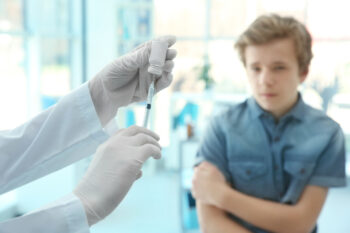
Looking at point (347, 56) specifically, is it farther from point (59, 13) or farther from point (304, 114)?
point (304, 114)

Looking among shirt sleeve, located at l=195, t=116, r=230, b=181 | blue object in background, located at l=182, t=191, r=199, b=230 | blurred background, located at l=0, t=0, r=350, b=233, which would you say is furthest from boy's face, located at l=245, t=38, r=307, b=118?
blue object in background, located at l=182, t=191, r=199, b=230

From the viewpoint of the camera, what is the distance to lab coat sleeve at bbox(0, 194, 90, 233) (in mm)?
748

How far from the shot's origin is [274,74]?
115cm

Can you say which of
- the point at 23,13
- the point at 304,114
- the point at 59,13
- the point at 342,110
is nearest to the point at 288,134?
the point at 304,114

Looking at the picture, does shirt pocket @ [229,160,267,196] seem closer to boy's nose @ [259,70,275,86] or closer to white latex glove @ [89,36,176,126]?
boy's nose @ [259,70,275,86]

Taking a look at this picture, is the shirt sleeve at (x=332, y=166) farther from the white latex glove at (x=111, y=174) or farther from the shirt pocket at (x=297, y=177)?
the white latex glove at (x=111, y=174)

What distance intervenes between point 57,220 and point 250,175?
60 centimetres

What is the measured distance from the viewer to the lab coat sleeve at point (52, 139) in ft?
3.05

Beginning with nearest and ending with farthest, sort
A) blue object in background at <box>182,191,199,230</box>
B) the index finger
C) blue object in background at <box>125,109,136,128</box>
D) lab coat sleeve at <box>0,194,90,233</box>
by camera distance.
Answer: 1. lab coat sleeve at <box>0,194,90,233</box>
2. the index finger
3. blue object in background at <box>182,191,199,230</box>
4. blue object in background at <box>125,109,136,128</box>

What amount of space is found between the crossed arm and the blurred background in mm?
1110

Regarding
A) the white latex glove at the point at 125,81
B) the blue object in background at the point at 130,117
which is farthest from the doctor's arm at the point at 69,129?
the blue object in background at the point at 130,117

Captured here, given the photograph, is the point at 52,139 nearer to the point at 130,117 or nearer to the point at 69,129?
the point at 69,129

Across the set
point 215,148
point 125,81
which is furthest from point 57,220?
point 215,148

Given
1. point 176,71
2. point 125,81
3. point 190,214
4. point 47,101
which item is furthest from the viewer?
point 176,71
